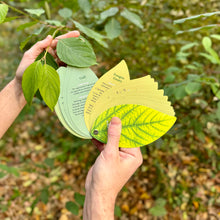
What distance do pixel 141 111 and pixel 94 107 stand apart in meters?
0.16

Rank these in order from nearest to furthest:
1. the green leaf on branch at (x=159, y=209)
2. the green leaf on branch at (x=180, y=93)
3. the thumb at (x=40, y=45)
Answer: the thumb at (x=40, y=45) → the green leaf on branch at (x=180, y=93) → the green leaf on branch at (x=159, y=209)

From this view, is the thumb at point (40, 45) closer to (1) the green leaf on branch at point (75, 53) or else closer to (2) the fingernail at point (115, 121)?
(1) the green leaf on branch at point (75, 53)

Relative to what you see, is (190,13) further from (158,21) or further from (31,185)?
(31,185)

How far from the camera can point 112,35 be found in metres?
1.14

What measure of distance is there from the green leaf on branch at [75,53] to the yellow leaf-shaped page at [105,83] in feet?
0.23

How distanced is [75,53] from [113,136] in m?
0.31

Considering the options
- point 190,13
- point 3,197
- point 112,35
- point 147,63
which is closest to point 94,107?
point 112,35

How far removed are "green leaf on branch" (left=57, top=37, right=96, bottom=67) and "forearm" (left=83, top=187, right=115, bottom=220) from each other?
1.48 feet

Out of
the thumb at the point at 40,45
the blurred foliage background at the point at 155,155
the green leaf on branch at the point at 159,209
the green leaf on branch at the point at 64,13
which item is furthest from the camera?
the green leaf on branch at the point at 159,209

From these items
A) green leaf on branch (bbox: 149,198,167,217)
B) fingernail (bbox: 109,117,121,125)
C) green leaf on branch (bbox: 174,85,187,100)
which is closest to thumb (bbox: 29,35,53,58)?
fingernail (bbox: 109,117,121,125)

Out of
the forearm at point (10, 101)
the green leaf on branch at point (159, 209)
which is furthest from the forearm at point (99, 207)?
the green leaf on branch at point (159, 209)

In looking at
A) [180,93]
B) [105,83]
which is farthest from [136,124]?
[180,93]

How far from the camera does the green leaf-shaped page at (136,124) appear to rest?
2.19 ft

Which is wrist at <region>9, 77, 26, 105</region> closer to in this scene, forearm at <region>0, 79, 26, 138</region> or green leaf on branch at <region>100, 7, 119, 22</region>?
forearm at <region>0, 79, 26, 138</region>
